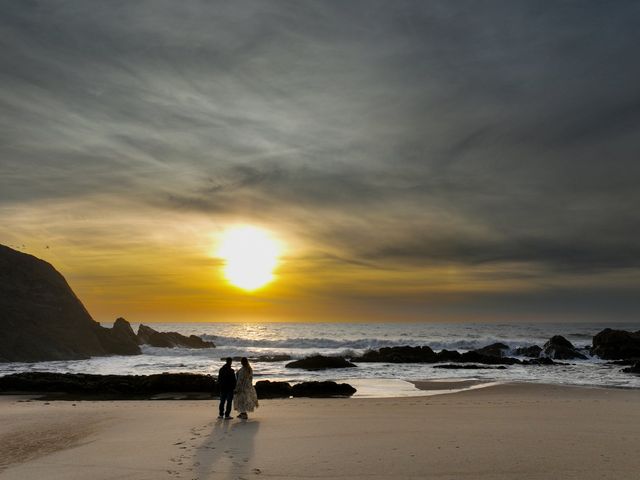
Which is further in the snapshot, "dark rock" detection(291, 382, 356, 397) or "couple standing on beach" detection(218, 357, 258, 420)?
"dark rock" detection(291, 382, 356, 397)

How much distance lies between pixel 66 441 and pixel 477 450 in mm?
10485

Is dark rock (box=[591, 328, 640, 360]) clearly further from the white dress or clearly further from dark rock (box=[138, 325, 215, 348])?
dark rock (box=[138, 325, 215, 348])

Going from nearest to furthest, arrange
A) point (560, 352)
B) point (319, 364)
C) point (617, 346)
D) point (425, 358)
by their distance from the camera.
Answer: point (319, 364), point (425, 358), point (560, 352), point (617, 346)

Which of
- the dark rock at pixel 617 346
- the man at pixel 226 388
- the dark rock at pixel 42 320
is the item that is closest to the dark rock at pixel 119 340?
the dark rock at pixel 42 320

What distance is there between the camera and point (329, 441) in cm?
1256

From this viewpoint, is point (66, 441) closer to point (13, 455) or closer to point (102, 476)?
point (13, 455)

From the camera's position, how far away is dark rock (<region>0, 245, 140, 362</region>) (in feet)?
153

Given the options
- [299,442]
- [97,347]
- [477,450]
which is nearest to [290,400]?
[299,442]

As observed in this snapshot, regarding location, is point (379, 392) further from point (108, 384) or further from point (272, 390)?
point (108, 384)

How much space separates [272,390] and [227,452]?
13809 millimetres

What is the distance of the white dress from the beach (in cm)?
55

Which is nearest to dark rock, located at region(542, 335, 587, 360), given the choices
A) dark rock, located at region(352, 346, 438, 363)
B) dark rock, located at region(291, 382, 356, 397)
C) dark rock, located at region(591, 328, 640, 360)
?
dark rock, located at region(591, 328, 640, 360)

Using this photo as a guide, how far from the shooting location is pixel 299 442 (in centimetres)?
1254

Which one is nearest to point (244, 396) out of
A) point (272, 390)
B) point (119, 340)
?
point (272, 390)
